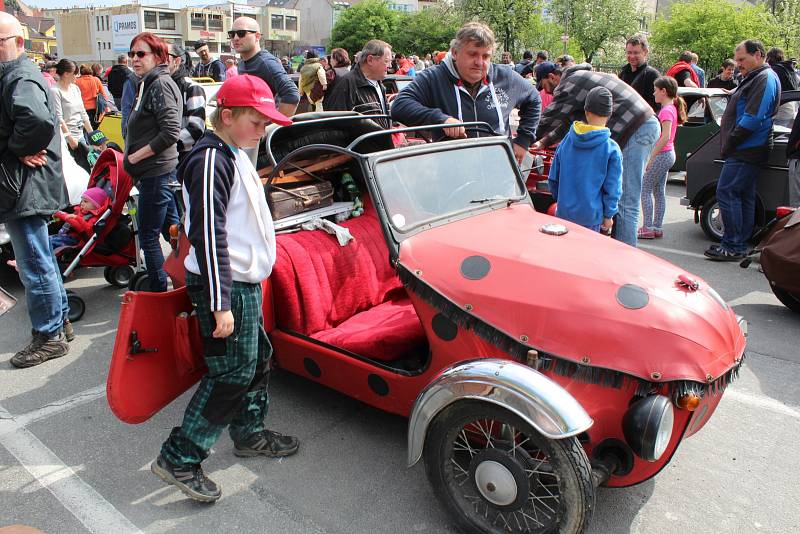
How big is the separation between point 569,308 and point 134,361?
6.05 feet

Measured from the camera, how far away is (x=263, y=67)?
573cm

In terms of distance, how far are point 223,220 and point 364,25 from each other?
86.5 meters

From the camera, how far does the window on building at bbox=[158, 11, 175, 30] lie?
111631 millimetres

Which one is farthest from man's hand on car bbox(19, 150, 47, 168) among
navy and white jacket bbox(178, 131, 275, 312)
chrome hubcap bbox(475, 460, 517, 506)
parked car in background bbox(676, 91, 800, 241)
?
parked car in background bbox(676, 91, 800, 241)

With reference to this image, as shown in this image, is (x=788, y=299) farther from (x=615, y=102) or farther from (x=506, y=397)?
(x=506, y=397)

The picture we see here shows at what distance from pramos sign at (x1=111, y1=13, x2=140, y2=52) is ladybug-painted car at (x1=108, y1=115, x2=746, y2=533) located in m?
118

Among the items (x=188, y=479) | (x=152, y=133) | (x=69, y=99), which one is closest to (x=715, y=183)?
(x=152, y=133)

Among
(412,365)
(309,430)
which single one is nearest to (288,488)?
(309,430)

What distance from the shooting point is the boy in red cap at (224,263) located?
8.51 ft

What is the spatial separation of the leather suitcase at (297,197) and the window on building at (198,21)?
12101cm

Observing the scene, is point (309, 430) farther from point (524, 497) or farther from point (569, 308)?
point (569, 308)

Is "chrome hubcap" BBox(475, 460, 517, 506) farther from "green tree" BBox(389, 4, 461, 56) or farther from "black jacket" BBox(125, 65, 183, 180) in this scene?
"green tree" BBox(389, 4, 461, 56)

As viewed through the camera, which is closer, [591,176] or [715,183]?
[591,176]

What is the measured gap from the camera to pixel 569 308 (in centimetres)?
265
